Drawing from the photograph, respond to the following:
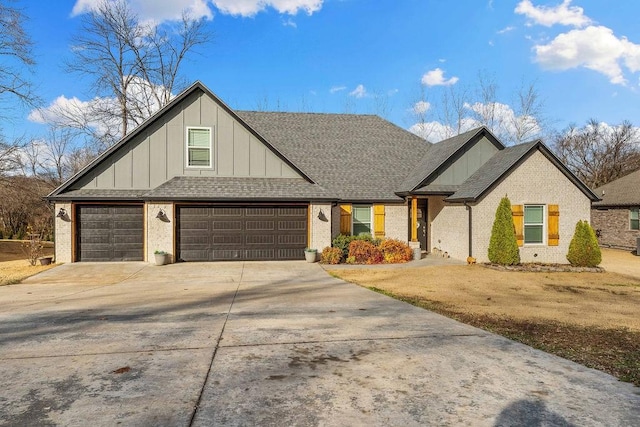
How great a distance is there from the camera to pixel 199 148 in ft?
55.9

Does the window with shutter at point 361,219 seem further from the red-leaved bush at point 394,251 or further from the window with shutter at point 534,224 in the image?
the window with shutter at point 534,224

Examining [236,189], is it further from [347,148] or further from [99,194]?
[347,148]

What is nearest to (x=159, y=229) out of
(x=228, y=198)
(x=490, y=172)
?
(x=228, y=198)

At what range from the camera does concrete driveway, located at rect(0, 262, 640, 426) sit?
3.46 m

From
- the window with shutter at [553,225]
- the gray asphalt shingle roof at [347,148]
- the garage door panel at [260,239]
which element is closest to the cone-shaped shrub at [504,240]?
the window with shutter at [553,225]

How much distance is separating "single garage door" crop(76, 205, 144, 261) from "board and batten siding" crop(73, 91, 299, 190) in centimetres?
98

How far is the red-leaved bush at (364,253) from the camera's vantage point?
647 inches

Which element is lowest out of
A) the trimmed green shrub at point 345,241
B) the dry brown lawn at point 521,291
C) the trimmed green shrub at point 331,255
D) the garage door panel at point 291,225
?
the dry brown lawn at point 521,291

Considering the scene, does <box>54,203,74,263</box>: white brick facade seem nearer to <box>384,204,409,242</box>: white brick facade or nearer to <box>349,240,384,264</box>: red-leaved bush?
<box>349,240,384,264</box>: red-leaved bush

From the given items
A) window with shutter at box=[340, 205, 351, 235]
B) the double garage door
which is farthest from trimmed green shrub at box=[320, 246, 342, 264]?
window with shutter at box=[340, 205, 351, 235]

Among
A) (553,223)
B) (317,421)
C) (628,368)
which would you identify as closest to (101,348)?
(317,421)

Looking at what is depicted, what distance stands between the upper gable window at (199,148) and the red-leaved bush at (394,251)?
324 inches

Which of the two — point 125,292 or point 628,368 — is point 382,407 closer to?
point 628,368

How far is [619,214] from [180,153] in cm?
2668
